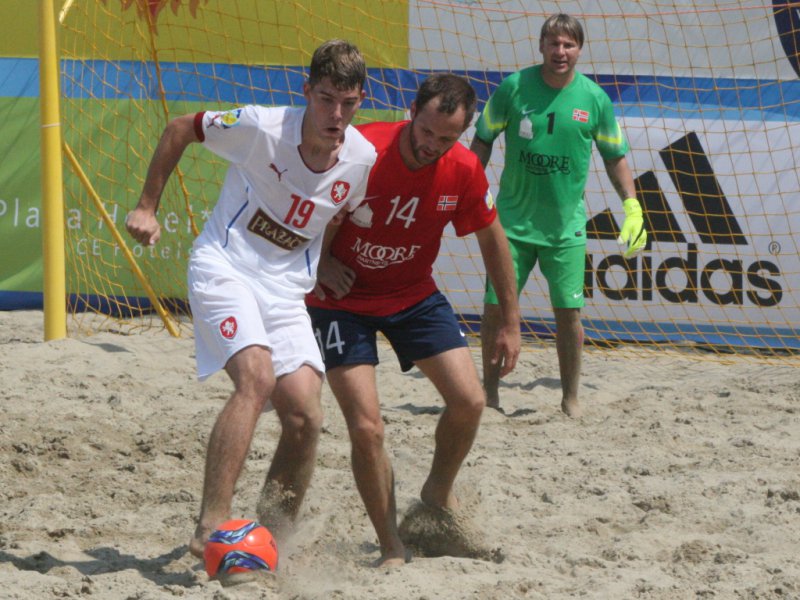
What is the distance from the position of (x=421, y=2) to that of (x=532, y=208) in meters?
2.20

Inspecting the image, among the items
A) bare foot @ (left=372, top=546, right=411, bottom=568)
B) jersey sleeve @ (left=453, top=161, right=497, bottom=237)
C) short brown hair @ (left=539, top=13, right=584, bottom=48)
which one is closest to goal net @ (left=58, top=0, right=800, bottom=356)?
short brown hair @ (left=539, top=13, right=584, bottom=48)

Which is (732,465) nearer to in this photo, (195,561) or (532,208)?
(532,208)

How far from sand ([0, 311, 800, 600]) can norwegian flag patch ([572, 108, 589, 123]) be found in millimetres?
1561

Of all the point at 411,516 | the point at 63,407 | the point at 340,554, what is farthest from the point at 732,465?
the point at 63,407

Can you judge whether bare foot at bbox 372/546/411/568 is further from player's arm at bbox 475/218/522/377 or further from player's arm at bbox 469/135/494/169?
player's arm at bbox 469/135/494/169

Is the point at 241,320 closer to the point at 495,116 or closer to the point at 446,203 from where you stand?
the point at 446,203

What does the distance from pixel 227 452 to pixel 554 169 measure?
11.1 feet

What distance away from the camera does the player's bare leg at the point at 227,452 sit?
3.57m

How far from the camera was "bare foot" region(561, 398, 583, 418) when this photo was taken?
20.8ft

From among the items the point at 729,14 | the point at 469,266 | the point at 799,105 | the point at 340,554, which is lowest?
the point at 340,554

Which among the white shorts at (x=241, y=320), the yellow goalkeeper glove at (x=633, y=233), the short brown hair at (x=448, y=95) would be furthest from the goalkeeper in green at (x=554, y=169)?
the white shorts at (x=241, y=320)

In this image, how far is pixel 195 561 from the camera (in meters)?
4.01

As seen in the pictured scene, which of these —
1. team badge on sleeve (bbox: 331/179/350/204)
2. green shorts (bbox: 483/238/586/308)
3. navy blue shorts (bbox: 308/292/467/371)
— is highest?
team badge on sleeve (bbox: 331/179/350/204)

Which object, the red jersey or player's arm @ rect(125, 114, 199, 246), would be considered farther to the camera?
the red jersey
